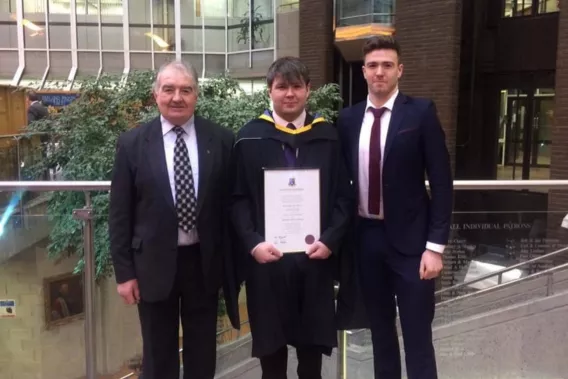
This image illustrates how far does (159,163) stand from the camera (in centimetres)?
261

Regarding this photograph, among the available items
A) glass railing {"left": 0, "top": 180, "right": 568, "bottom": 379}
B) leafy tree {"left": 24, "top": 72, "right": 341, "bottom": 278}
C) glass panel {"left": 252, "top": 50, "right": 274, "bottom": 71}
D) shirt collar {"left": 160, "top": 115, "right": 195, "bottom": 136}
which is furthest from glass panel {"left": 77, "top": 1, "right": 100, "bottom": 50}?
shirt collar {"left": 160, "top": 115, "right": 195, "bottom": 136}

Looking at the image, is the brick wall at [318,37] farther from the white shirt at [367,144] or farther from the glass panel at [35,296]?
the white shirt at [367,144]

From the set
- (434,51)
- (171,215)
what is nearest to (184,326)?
(171,215)

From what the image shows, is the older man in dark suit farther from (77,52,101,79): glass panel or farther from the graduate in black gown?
(77,52,101,79): glass panel

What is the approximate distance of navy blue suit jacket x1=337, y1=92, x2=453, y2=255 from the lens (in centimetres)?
261

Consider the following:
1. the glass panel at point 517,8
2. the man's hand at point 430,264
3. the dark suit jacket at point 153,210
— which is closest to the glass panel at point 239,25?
the glass panel at point 517,8

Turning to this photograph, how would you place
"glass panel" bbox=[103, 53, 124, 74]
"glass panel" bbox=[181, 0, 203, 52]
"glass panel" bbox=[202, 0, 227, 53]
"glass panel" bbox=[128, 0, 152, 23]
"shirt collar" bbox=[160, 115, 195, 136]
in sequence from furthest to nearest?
"glass panel" bbox=[103, 53, 124, 74] → "glass panel" bbox=[128, 0, 152, 23] → "glass panel" bbox=[181, 0, 203, 52] → "glass panel" bbox=[202, 0, 227, 53] → "shirt collar" bbox=[160, 115, 195, 136]

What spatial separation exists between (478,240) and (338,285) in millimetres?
1538

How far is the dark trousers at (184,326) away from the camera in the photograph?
2.70 metres

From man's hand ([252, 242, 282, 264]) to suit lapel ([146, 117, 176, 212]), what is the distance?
41 cm

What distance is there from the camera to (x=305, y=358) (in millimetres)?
2848

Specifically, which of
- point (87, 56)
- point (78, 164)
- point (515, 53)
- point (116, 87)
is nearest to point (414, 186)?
point (78, 164)

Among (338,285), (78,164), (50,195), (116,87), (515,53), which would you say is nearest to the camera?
(338,285)

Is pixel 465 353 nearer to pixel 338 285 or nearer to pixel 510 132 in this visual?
pixel 338 285
